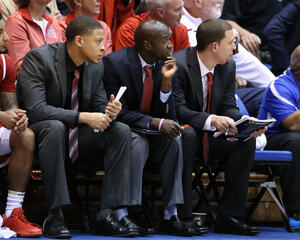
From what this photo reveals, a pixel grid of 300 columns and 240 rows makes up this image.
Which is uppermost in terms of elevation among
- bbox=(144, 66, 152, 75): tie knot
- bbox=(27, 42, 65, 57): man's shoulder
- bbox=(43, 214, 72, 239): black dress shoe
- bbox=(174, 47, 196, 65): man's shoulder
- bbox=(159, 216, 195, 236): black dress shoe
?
bbox=(27, 42, 65, 57): man's shoulder

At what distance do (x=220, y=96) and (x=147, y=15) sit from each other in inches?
43.1

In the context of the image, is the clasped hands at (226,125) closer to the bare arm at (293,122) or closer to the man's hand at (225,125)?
the man's hand at (225,125)

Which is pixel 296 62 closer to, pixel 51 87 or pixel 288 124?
pixel 288 124

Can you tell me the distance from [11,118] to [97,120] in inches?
21.7

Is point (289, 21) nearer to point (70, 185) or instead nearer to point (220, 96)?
point (220, 96)

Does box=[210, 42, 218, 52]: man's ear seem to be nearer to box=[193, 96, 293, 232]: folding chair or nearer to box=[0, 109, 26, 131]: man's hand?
box=[193, 96, 293, 232]: folding chair

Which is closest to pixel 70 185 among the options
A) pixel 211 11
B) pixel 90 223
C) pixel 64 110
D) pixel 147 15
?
pixel 90 223

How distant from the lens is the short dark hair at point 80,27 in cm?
468

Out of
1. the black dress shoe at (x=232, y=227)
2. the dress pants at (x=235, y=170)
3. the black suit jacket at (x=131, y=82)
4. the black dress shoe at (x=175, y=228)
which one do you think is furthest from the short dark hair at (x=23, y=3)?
the black dress shoe at (x=232, y=227)

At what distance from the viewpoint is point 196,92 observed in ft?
17.0

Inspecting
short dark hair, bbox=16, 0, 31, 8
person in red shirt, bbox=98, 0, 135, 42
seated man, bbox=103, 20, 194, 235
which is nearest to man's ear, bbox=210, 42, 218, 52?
seated man, bbox=103, 20, 194, 235

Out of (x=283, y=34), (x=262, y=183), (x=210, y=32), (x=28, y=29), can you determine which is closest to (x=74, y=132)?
(x=28, y=29)

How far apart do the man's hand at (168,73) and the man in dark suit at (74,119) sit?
0.43 m

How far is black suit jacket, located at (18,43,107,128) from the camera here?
14.6 feet
